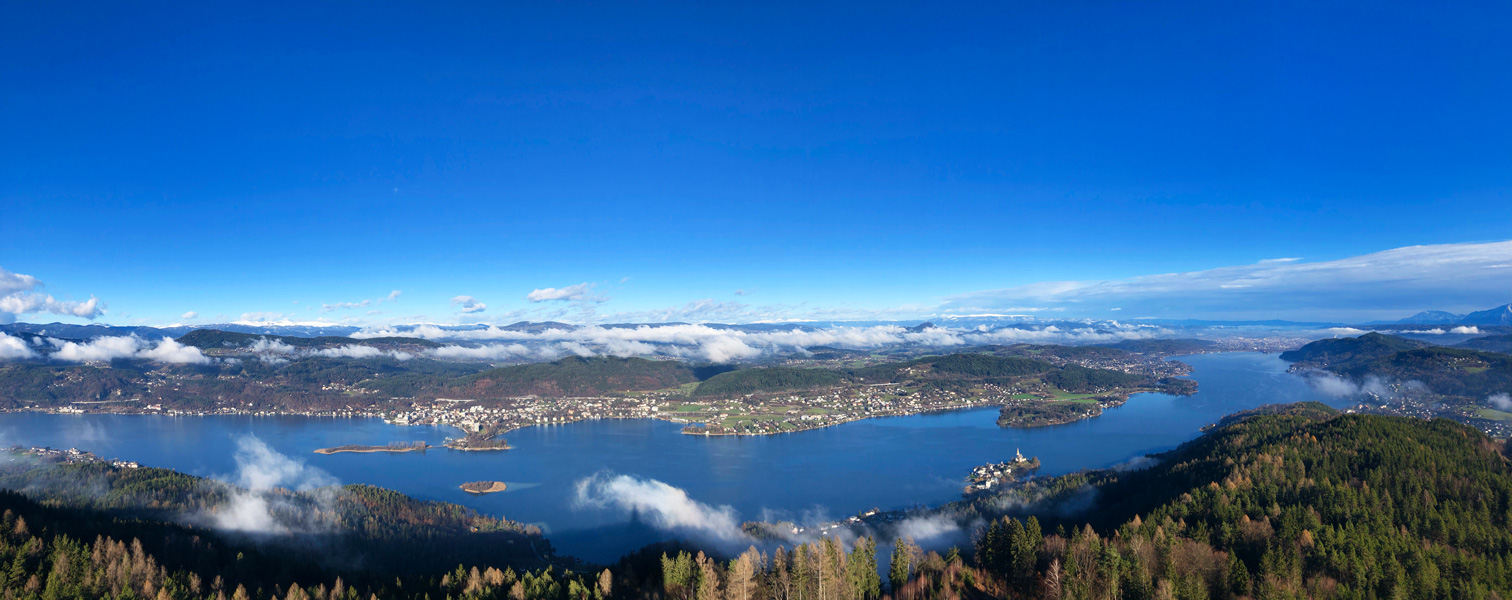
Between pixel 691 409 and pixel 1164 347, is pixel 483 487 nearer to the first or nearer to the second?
pixel 691 409

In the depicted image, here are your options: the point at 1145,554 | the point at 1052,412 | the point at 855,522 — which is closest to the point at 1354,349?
the point at 1052,412

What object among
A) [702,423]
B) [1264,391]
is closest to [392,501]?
[702,423]

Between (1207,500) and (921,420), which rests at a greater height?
(1207,500)

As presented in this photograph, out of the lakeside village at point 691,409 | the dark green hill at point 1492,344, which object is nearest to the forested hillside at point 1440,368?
the dark green hill at point 1492,344

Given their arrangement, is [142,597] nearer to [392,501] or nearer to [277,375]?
[392,501]

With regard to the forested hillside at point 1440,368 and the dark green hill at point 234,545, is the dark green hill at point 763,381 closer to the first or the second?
the dark green hill at point 234,545

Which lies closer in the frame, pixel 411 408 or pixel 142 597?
pixel 142 597
